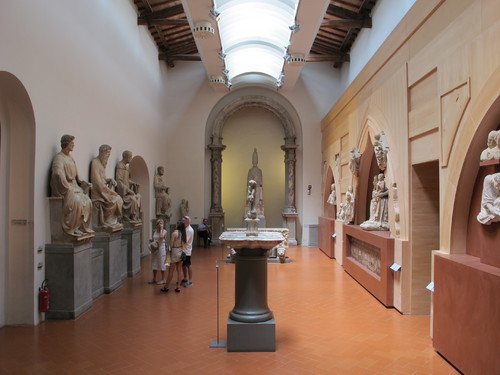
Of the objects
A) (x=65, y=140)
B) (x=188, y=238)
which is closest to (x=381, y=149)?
(x=188, y=238)

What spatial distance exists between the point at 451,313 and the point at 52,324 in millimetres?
5663

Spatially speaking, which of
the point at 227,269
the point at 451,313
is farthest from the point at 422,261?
the point at 227,269

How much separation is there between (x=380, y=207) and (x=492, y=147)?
14.7ft

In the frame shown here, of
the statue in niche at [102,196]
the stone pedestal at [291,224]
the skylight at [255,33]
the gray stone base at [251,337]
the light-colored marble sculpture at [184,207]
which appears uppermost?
the skylight at [255,33]

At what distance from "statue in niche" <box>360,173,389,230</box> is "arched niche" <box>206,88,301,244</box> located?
8.04 metres

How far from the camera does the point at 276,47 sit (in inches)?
555

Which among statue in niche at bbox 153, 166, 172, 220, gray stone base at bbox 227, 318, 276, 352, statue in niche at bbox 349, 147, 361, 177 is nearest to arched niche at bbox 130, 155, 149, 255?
statue in niche at bbox 153, 166, 172, 220

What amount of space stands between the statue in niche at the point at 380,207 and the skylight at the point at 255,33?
185 inches

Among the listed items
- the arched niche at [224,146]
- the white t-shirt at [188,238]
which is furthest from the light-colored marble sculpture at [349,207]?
the arched niche at [224,146]

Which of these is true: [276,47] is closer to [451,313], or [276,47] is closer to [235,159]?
[235,159]

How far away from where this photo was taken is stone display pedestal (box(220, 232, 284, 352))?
17.3ft

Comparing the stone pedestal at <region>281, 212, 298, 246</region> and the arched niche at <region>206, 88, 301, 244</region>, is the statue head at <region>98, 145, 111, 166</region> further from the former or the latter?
the stone pedestal at <region>281, 212, 298, 246</region>

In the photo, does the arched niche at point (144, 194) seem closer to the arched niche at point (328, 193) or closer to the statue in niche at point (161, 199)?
the statue in niche at point (161, 199)

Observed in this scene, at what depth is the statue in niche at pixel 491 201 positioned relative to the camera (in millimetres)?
4285
